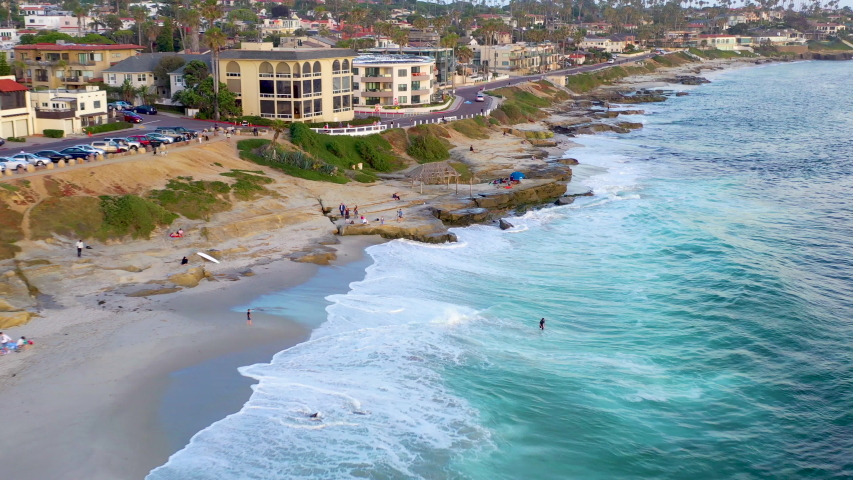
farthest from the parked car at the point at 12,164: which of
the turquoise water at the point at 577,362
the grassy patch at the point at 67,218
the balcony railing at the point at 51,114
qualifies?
the turquoise water at the point at 577,362

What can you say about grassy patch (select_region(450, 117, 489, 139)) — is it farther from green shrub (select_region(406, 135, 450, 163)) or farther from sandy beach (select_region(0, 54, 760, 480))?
sandy beach (select_region(0, 54, 760, 480))

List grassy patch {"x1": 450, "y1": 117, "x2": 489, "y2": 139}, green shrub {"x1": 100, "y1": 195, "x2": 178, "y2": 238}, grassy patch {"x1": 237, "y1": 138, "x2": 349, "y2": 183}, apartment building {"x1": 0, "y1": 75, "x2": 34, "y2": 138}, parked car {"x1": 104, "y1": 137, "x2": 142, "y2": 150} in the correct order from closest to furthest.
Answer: green shrub {"x1": 100, "y1": 195, "x2": 178, "y2": 238} < parked car {"x1": 104, "y1": 137, "x2": 142, "y2": 150} < apartment building {"x1": 0, "y1": 75, "x2": 34, "y2": 138} < grassy patch {"x1": 237, "y1": 138, "x2": 349, "y2": 183} < grassy patch {"x1": 450, "y1": 117, "x2": 489, "y2": 139}

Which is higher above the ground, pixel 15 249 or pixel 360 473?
pixel 15 249

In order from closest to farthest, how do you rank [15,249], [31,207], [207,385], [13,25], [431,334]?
1. [207,385]
2. [431,334]
3. [15,249]
4. [31,207]
5. [13,25]

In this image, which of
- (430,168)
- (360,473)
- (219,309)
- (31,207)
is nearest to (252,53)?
(430,168)

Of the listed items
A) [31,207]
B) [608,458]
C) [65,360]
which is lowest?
[608,458]

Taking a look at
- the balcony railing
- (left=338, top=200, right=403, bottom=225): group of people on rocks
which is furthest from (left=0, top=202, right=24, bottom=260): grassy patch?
the balcony railing

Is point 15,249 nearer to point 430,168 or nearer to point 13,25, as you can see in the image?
point 430,168
